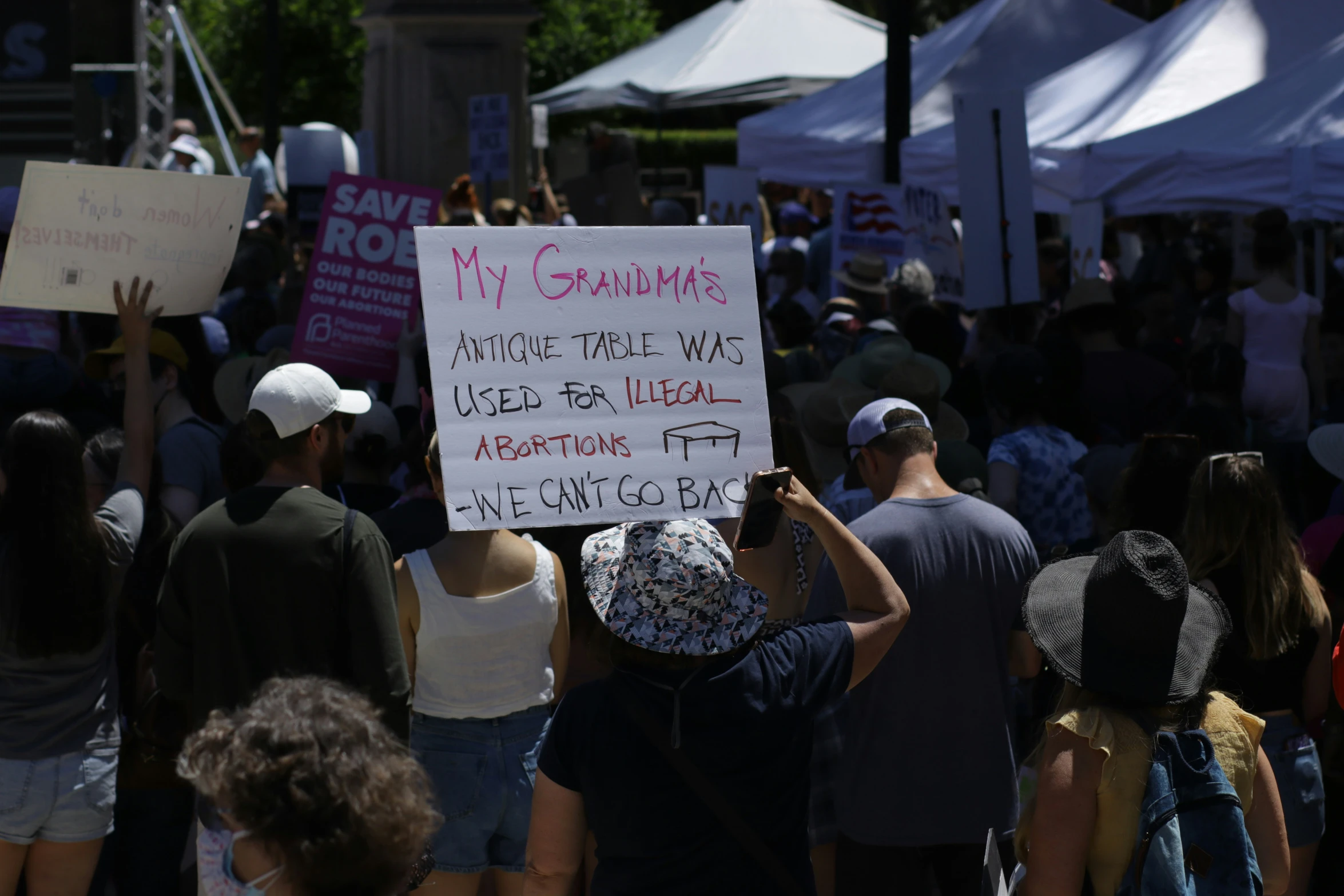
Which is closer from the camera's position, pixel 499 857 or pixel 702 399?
pixel 702 399

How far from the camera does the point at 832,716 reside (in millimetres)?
3887

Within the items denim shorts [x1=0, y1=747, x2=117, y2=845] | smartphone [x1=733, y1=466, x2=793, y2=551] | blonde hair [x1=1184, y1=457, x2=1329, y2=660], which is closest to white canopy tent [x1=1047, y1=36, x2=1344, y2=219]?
blonde hair [x1=1184, y1=457, x2=1329, y2=660]

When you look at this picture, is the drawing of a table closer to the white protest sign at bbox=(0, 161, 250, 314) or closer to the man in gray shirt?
the man in gray shirt

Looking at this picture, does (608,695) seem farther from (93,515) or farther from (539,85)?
(539,85)

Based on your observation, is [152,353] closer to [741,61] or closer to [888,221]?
[888,221]

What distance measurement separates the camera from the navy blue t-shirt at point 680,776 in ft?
8.50

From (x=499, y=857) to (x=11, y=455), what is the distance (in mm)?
1540

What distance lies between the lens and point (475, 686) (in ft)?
12.3

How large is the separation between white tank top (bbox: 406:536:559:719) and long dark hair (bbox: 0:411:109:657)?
0.80 metres

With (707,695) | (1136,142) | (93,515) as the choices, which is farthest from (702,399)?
(1136,142)

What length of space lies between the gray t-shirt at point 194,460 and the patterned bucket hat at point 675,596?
226cm

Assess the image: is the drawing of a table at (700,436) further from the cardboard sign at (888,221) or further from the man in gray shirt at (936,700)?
the cardboard sign at (888,221)

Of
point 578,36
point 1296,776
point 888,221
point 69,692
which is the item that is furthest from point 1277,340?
point 578,36

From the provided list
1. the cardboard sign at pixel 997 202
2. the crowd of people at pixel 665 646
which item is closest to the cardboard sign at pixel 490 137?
the cardboard sign at pixel 997 202
